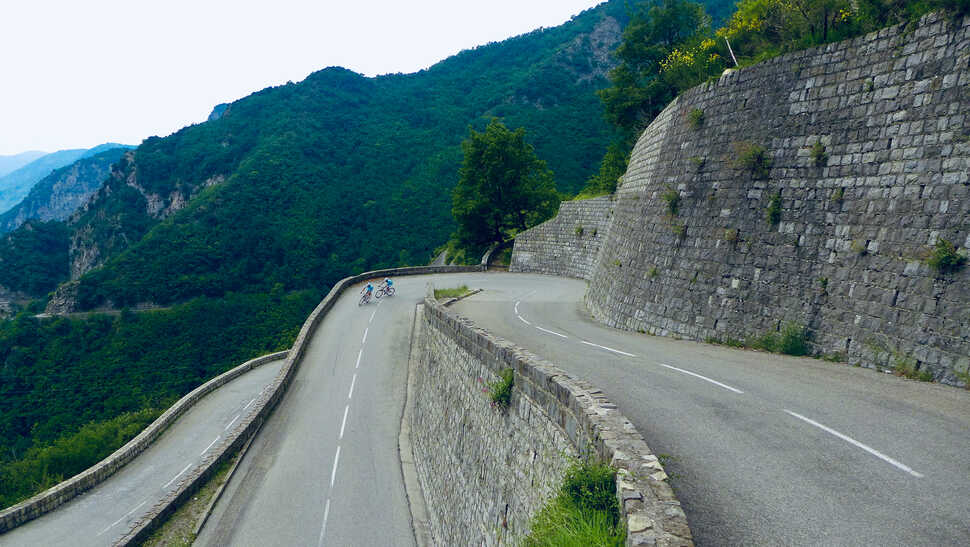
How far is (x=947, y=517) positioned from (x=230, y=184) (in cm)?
8098

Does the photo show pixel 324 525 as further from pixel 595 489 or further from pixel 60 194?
pixel 60 194

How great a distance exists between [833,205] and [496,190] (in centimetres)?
3440

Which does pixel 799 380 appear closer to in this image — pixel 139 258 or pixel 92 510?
pixel 92 510

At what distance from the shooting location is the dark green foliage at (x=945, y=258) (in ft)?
23.3

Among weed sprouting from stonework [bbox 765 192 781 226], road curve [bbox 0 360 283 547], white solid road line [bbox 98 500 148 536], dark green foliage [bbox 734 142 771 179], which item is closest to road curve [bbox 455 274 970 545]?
weed sprouting from stonework [bbox 765 192 781 226]

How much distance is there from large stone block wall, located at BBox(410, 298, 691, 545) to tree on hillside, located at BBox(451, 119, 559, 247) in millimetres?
30296

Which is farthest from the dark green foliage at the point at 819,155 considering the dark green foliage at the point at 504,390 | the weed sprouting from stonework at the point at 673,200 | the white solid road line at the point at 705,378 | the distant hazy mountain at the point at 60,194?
the distant hazy mountain at the point at 60,194

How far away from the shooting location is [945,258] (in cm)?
720

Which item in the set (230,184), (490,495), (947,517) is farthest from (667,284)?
(230,184)

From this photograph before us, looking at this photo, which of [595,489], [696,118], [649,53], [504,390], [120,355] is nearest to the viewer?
[595,489]

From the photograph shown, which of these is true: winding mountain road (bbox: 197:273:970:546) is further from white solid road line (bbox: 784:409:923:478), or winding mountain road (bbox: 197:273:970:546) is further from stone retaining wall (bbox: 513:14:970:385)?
stone retaining wall (bbox: 513:14:970:385)

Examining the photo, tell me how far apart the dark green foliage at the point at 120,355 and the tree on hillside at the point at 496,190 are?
22.7 metres

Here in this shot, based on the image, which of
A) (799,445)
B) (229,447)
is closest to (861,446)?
(799,445)

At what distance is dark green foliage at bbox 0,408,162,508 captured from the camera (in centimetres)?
2692
